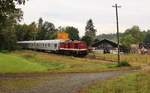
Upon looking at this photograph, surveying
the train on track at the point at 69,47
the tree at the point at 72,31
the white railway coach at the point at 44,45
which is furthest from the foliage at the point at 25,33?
the train on track at the point at 69,47

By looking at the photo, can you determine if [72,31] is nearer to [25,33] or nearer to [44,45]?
[25,33]

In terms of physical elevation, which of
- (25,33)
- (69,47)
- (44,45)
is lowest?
(69,47)

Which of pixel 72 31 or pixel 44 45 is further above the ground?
pixel 72 31

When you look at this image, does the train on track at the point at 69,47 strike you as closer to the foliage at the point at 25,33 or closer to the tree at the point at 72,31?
the foliage at the point at 25,33

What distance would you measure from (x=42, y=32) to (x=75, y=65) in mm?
95217

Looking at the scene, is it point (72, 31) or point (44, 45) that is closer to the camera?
point (44, 45)

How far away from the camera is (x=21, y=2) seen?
37.2m

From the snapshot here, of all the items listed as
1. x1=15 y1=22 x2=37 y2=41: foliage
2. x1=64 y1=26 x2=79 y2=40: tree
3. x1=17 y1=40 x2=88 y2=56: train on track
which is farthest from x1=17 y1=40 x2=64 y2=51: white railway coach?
x1=64 y1=26 x2=79 y2=40: tree

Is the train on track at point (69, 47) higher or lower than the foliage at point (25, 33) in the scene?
lower

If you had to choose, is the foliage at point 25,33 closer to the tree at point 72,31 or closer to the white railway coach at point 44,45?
the tree at point 72,31

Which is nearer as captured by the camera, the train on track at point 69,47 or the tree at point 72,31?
the train on track at point 69,47

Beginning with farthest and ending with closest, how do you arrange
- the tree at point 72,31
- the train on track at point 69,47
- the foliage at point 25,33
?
the tree at point 72,31
the foliage at point 25,33
the train on track at point 69,47

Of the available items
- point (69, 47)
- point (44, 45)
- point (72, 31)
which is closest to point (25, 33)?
point (72, 31)

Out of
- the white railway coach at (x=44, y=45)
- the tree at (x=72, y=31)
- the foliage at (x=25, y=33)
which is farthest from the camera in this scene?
the tree at (x=72, y=31)
